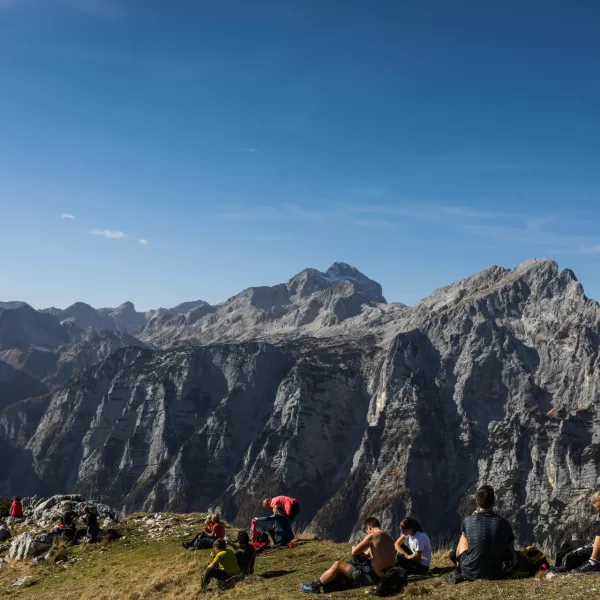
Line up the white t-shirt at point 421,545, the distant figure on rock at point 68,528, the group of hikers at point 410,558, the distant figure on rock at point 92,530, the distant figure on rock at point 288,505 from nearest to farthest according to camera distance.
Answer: the group of hikers at point 410,558
the white t-shirt at point 421,545
the distant figure on rock at point 288,505
the distant figure on rock at point 92,530
the distant figure on rock at point 68,528

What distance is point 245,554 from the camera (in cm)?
2759

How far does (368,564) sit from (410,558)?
190 centimetres

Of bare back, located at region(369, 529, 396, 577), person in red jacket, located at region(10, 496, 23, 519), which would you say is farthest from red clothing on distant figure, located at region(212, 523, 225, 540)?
person in red jacket, located at region(10, 496, 23, 519)

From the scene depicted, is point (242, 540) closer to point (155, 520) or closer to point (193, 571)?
point (193, 571)

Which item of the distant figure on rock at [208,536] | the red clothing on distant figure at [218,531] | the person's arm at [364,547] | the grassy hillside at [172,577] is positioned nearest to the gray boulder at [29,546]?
the grassy hillside at [172,577]

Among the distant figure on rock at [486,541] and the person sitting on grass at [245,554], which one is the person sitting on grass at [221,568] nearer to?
the person sitting on grass at [245,554]

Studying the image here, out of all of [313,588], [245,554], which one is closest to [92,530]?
[245,554]

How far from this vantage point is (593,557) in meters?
20.2

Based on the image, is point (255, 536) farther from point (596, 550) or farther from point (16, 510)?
point (16, 510)

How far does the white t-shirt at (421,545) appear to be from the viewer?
77.9 ft

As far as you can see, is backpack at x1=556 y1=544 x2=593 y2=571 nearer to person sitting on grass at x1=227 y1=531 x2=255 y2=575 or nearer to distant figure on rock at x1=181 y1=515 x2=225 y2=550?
person sitting on grass at x1=227 y1=531 x2=255 y2=575

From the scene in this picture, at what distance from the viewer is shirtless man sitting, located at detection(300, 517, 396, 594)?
22312mm

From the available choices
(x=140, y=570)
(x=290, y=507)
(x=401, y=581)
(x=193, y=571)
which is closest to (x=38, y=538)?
(x=140, y=570)

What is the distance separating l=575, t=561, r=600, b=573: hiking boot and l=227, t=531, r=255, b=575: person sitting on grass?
14.6 metres
